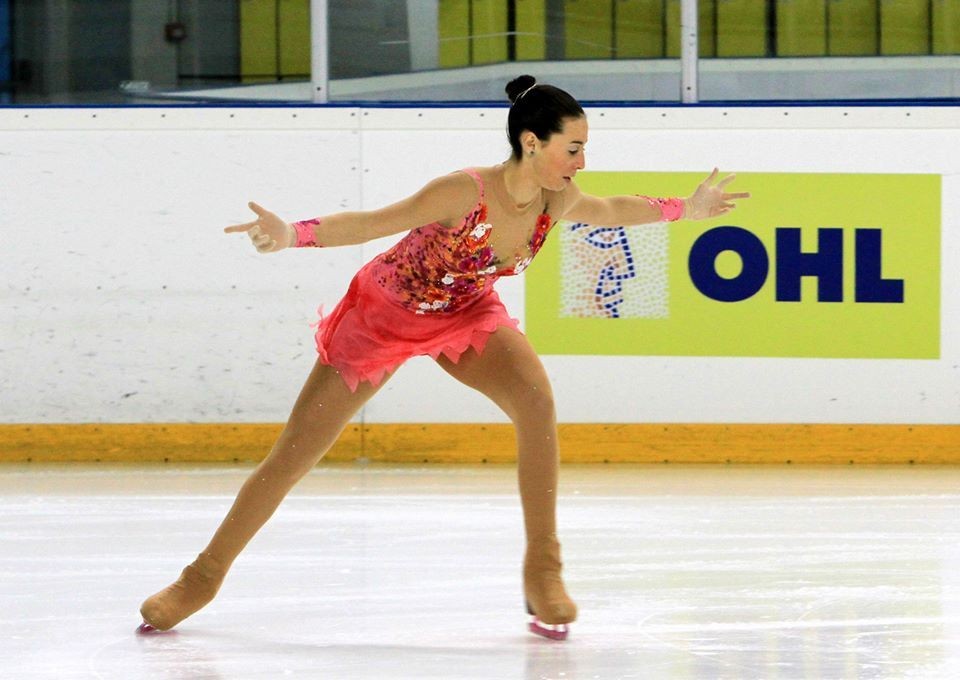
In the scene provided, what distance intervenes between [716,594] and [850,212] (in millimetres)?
3034

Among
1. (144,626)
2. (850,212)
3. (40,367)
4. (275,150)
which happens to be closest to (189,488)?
(40,367)

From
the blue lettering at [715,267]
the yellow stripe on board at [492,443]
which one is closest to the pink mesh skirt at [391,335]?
the yellow stripe on board at [492,443]

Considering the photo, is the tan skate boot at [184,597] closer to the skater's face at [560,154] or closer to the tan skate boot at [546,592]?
the tan skate boot at [546,592]

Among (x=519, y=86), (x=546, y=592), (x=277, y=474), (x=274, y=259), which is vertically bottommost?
(x=546, y=592)

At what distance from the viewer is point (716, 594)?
11.4 feet

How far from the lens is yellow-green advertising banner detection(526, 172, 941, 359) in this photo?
6.09m

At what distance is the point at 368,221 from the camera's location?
116 inches

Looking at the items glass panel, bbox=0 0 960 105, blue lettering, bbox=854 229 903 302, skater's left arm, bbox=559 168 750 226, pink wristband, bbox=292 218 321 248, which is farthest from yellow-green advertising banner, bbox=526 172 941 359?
pink wristband, bbox=292 218 321 248

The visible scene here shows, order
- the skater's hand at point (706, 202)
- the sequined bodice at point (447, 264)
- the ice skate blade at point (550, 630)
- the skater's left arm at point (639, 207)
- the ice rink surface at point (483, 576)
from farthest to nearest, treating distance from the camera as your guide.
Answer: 1. the skater's hand at point (706, 202)
2. the skater's left arm at point (639, 207)
3. the sequined bodice at point (447, 264)
4. the ice skate blade at point (550, 630)
5. the ice rink surface at point (483, 576)

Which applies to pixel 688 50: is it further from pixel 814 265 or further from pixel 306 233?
pixel 306 233

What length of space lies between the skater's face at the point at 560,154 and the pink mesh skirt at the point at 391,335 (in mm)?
308

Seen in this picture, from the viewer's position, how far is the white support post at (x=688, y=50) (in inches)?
248

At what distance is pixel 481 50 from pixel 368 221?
3.75 meters

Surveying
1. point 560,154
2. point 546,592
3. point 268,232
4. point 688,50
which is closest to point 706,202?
point 560,154
